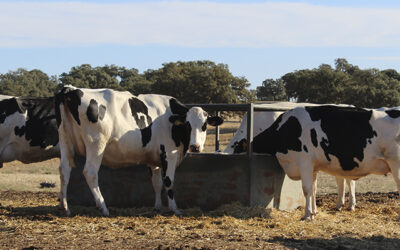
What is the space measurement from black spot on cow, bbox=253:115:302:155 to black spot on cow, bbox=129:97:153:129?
218 centimetres

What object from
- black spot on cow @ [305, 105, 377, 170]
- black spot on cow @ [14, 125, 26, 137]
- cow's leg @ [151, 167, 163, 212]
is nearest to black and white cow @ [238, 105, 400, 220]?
black spot on cow @ [305, 105, 377, 170]

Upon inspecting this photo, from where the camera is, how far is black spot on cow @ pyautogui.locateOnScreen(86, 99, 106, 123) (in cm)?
1011

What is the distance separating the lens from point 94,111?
10.1 metres

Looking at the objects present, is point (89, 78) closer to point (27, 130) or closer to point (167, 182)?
point (27, 130)

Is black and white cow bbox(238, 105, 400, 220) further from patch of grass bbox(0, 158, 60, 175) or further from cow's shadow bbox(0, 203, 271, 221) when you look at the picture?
patch of grass bbox(0, 158, 60, 175)

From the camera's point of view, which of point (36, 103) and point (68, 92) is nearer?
point (68, 92)

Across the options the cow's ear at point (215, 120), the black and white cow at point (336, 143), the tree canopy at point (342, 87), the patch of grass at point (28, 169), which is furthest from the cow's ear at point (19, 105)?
the tree canopy at point (342, 87)

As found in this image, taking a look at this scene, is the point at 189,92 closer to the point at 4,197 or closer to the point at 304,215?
the point at 4,197

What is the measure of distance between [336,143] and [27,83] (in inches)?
3244

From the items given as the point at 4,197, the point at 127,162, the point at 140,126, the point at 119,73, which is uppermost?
the point at 119,73

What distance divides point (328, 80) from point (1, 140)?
184 ft

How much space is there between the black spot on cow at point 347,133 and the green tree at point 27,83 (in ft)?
176

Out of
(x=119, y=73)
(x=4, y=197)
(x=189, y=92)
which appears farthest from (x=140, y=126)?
(x=119, y=73)

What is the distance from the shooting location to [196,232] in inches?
340
